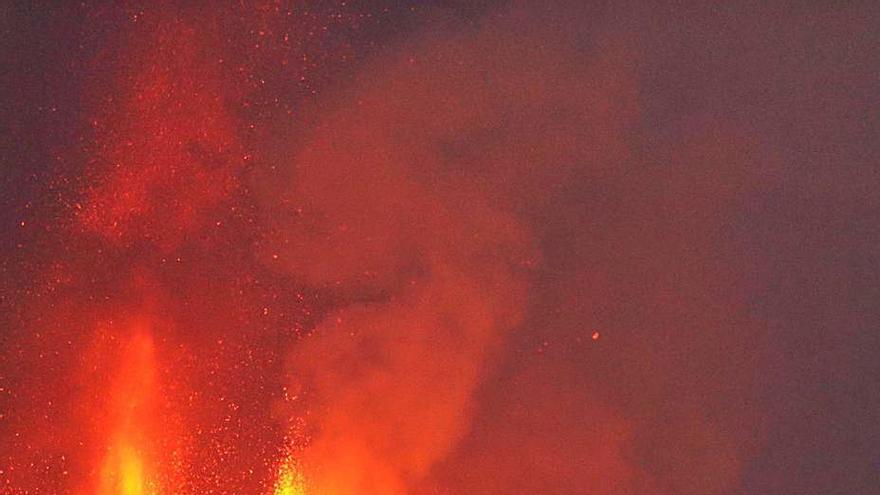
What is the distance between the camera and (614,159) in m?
2.51

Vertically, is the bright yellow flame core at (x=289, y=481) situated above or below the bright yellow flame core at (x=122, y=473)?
below

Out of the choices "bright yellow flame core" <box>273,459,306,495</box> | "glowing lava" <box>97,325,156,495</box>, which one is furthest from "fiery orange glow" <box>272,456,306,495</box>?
"glowing lava" <box>97,325,156,495</box>

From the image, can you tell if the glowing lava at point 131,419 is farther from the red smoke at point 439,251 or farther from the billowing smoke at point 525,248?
the billowing smoke at point 525,248

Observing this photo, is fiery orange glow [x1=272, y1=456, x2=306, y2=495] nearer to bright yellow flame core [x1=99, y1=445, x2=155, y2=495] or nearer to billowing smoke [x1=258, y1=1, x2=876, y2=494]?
billowing smoke [x1=258, y1=1, x2=876, y2=494]

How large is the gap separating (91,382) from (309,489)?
0.65m

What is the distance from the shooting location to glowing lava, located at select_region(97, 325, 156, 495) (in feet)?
8.40

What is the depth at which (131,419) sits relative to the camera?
2.56m

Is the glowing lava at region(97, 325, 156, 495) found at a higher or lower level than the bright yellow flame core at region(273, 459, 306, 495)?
higher

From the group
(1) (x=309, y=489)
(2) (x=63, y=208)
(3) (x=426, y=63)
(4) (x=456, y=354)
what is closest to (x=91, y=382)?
(2) (x=63, y=208)

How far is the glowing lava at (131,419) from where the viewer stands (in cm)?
256

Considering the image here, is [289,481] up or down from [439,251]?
down

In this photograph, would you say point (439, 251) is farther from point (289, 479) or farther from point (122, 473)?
point (122, 473)

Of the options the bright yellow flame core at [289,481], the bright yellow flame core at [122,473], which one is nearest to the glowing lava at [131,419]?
the bright yellow flame core at [122,473]

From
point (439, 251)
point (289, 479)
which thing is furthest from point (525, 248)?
point (289, 479)
